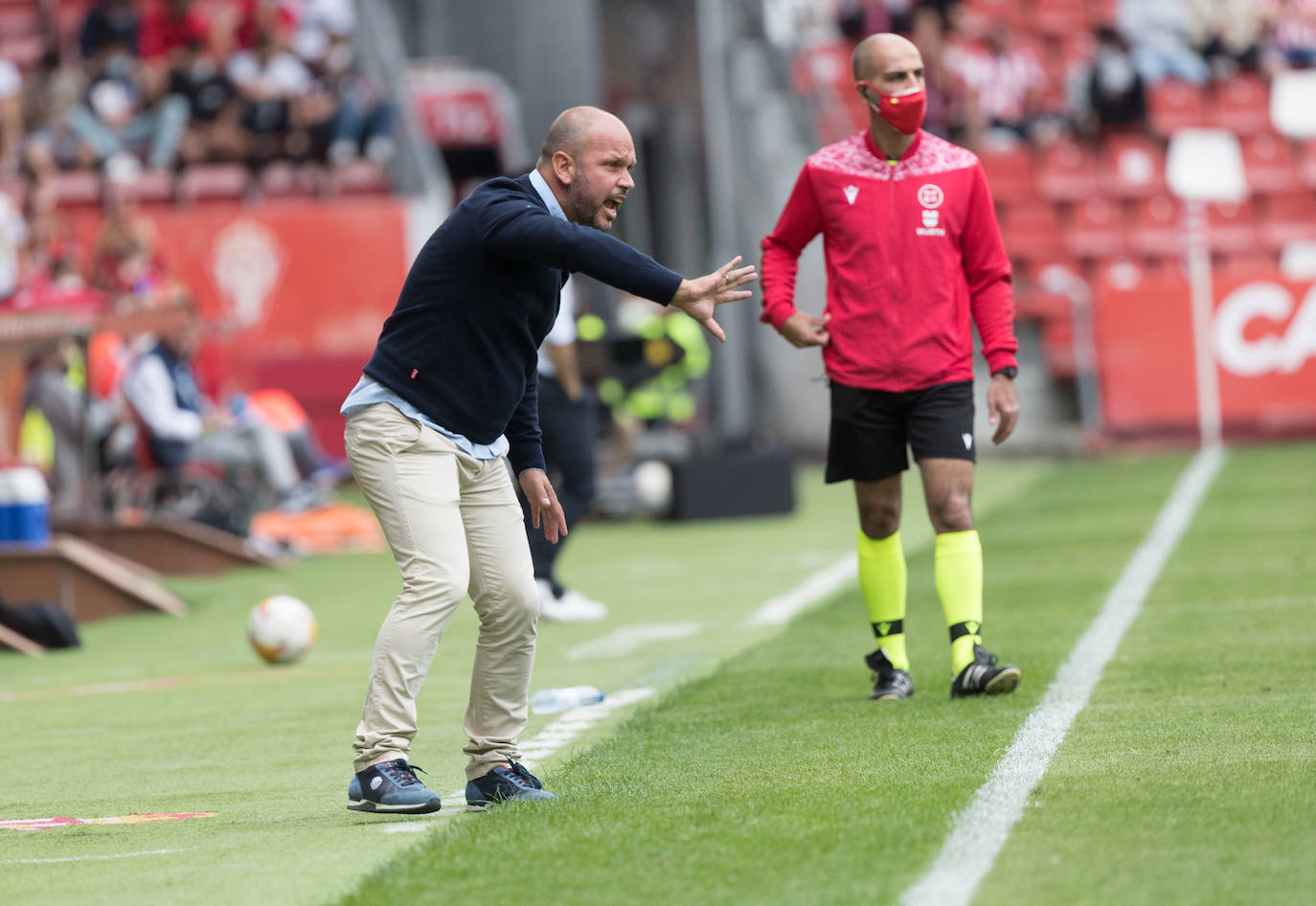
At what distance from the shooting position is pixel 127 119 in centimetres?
2192

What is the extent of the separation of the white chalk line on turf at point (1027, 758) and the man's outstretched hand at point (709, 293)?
Answer: 1228 millimetres

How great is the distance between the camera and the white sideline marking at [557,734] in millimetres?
5016

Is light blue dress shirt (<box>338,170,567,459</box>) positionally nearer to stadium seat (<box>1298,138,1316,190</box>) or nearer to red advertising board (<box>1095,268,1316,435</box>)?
red advertising board (<box>1095,268,1316,435</box>)

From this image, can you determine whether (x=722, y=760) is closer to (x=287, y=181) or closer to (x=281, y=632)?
(x=281, y=632)

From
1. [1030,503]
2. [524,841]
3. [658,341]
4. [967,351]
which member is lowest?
[1030,503]

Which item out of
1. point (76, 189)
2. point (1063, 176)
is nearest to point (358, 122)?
point (76, 189)

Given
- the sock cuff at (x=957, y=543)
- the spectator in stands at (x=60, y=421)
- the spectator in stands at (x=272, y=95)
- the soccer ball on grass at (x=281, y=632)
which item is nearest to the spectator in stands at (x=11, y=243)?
the spectator in stands at (x=60, y=421)

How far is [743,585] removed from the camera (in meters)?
11.5

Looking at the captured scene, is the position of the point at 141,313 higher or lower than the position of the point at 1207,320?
higher

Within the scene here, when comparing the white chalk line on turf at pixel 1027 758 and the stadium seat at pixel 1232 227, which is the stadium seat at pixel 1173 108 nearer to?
the stadium seat at pixel 1232 227

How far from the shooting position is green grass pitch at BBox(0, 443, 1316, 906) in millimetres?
4191

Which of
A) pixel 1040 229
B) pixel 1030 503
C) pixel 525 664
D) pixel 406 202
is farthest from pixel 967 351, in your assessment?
pixel 1040 229

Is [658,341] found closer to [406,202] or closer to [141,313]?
[406,202]

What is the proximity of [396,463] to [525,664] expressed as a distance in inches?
25.2
